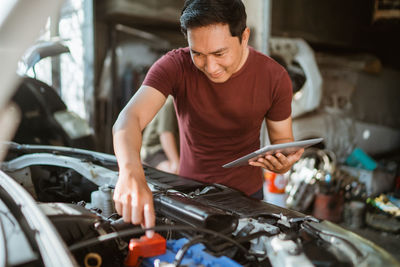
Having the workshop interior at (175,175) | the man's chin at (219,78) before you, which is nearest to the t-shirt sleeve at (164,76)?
the man's chin at (219,78)

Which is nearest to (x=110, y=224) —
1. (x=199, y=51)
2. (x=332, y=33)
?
(x=199, y=51)

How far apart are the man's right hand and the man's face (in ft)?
2.05

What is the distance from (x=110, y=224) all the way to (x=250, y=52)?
1116 millimetres

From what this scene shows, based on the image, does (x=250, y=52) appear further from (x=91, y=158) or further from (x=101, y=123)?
(x=101, y=123)

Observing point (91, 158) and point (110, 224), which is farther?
point (91, 158)

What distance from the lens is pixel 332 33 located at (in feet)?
17.9

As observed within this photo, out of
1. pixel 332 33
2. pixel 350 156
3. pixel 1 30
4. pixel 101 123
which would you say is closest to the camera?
pixel 1 30

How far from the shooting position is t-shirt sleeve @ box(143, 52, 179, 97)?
5.05 ft

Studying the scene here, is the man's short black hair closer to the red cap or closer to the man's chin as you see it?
the man's chin

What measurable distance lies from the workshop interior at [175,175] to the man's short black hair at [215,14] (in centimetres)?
52

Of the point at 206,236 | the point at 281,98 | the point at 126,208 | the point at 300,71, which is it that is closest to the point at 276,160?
the point at 281,98

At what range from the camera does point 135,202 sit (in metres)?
Answer: 0.98

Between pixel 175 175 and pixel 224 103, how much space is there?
16.5 inches

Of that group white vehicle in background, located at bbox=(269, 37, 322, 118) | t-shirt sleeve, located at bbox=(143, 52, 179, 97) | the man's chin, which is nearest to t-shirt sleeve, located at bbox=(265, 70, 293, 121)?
the man's chin
